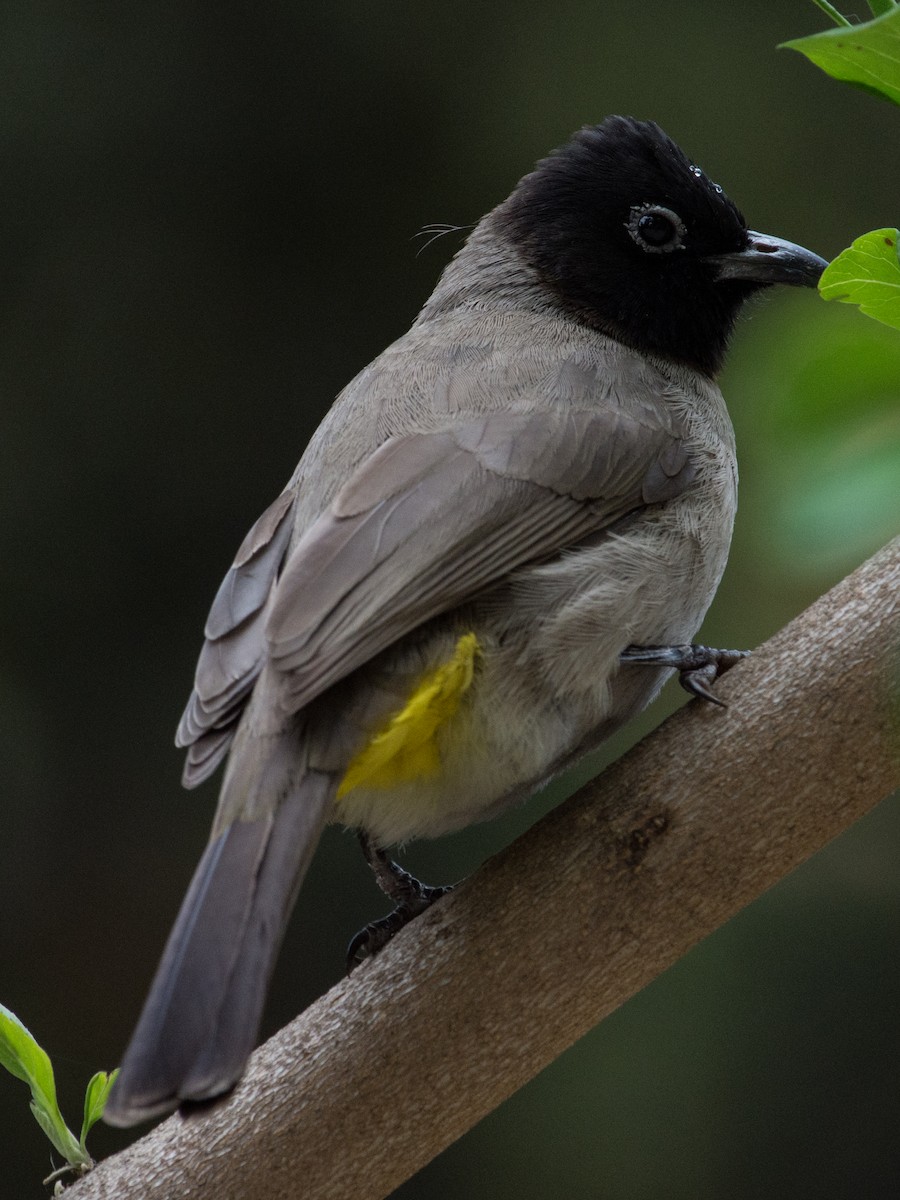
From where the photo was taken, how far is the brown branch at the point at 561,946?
2.00 m

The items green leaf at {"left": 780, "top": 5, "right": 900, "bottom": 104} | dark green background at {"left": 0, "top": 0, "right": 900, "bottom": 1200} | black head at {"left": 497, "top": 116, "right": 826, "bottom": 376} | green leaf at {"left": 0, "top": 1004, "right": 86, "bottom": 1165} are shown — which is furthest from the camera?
dark green background at {"left": 0, "top": 0, "right": 900, "bottom": 1200}

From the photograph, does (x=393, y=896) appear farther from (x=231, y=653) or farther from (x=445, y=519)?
(x=445, y=519)

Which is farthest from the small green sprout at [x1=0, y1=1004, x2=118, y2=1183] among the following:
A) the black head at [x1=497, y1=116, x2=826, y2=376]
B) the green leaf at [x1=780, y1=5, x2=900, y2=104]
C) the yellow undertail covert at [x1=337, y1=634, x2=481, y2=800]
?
the black head at [x1=497, y1=116, x2=826, y2=376]

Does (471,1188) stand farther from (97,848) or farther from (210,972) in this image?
(210,972)

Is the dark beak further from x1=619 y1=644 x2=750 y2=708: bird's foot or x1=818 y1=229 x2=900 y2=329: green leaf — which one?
x1=818 y1=229 x2=900 y2=329: green leaf

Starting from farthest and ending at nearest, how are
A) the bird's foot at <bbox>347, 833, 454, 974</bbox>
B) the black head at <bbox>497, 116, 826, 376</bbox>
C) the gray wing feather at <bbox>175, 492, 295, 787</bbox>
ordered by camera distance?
the black head at <bbox>497, 116, 826, 376</bbox> < the bird's foot at <bbox>347, 833, 454, 974</bbox> < the gray wing feather at <bbox>175, 492, 295, 787</bbox>

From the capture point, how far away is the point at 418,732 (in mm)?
2102

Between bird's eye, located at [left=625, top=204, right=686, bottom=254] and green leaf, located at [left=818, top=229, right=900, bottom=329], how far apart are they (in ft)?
4.68

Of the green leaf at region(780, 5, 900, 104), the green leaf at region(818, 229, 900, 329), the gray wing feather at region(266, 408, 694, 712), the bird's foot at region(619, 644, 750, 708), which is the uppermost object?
the green leaf at region(780, 5, 900, 104)

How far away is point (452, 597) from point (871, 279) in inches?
30.4

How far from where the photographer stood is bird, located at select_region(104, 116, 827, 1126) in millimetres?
1875

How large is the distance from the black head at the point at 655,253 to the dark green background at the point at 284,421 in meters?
1.00

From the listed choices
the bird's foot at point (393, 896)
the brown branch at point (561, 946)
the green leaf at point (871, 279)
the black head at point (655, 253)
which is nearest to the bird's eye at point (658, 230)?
the black head at point (655, 253)

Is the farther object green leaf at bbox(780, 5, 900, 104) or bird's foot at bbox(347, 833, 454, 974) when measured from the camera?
bird's foot at bbox(347, 833, 454, 974)
